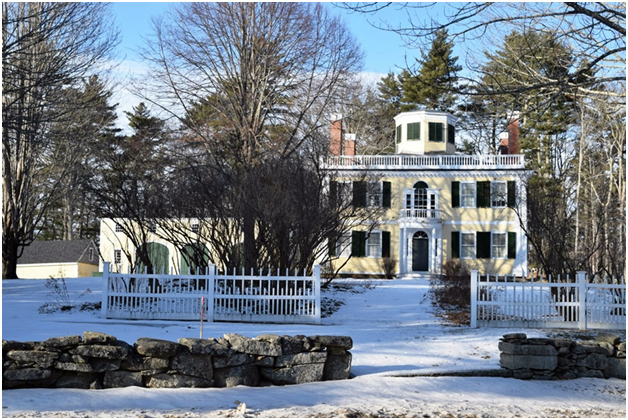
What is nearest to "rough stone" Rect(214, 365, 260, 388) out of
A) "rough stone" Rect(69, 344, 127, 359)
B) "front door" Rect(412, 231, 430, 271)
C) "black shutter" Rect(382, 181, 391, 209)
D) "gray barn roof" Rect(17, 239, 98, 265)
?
"rough stone" Rect(69, 344, 127, 359)

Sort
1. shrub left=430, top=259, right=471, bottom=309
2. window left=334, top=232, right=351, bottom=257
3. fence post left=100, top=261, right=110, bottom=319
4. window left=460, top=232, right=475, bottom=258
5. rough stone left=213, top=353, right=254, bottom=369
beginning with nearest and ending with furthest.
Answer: rough stone left=213, top=353, right=254, bottom=369 < fence post left=100, top=261, right=110, bottom=319 < shrub left=430, top=259, right=471, bottom=309 < window left=334, top=232, right=351, bottom=257 < window left=460, top=232, right=475, bottom=258

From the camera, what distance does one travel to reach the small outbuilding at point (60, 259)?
140 ft

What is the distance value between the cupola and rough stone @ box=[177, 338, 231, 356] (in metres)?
28.0

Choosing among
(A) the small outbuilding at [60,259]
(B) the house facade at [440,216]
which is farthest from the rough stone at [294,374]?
(A) the small outbuilding at [60,259]

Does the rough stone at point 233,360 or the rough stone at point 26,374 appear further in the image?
the rough stone at point 233,360

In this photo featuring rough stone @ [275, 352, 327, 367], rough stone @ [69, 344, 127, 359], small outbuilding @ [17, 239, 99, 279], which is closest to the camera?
rough stone @ [69, 344, 127, 359]

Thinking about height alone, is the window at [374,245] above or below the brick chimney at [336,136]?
below

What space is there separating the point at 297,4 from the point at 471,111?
1965cm

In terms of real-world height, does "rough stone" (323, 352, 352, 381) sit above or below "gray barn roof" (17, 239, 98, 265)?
below

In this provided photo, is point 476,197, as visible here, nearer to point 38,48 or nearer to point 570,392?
point 38,48

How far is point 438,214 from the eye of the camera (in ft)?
114

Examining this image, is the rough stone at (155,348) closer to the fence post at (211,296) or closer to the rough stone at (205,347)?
the rough stone at (205,347)

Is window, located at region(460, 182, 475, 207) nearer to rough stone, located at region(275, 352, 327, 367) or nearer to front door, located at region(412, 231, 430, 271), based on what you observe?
front door, located at region(412, 231, 430, 271)

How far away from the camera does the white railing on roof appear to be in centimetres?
3409
